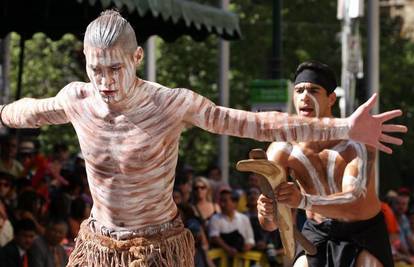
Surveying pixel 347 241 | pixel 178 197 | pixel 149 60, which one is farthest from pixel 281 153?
pixel 149 60

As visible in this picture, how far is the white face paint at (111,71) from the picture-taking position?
18.6 feet

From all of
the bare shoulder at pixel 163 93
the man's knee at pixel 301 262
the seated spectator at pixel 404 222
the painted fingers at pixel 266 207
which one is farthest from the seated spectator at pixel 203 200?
the bare shoulder at pixel 163 93

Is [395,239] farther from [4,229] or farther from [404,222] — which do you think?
[4,229]

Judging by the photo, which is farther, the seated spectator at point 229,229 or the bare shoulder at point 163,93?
the seated spectator at point 229,229

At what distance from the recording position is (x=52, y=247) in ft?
34.3

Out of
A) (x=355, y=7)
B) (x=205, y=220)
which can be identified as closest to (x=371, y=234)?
(x=205, y=220)

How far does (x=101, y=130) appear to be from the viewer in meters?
5.86

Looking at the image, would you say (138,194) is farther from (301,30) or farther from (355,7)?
(301,30)

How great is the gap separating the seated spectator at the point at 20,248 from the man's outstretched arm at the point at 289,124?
182 inches

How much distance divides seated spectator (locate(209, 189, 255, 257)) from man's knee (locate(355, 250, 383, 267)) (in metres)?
5.83

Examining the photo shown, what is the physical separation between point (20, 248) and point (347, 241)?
392 centimetres

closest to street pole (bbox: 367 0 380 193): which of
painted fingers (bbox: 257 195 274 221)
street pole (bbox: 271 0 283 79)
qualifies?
street pole (bbox: 271 0 283 79)

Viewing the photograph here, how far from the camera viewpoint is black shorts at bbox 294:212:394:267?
727 cm

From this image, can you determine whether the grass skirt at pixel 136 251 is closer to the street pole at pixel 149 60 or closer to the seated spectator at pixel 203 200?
the seated spectator at pixel 203 200
